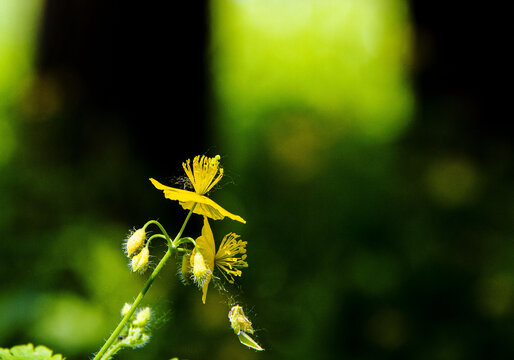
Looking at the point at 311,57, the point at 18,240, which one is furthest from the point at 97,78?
the point at 311,57

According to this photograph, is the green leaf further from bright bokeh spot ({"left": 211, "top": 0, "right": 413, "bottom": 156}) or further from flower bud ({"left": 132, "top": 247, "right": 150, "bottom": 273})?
bright bokeh spot ({"left": 211, "top": 0, "right": 413, "bottom": 156})

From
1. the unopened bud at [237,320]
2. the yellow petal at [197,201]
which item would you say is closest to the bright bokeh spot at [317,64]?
the yellow petal at [197,201]

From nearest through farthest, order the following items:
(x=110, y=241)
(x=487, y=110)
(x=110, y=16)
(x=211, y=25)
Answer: (x=110, y=241)
(x=110, y=16)
(x=211, y=25)
(x=487, y=110)


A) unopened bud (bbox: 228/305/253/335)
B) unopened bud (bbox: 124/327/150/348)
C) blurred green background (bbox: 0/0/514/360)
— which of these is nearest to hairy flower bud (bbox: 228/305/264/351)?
unopened bud (bbox: 228/305/253/335)

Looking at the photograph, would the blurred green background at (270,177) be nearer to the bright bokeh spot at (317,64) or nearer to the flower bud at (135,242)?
the bright bokeh spot at (317,64)

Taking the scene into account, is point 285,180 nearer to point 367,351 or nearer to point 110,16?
point 367,351
